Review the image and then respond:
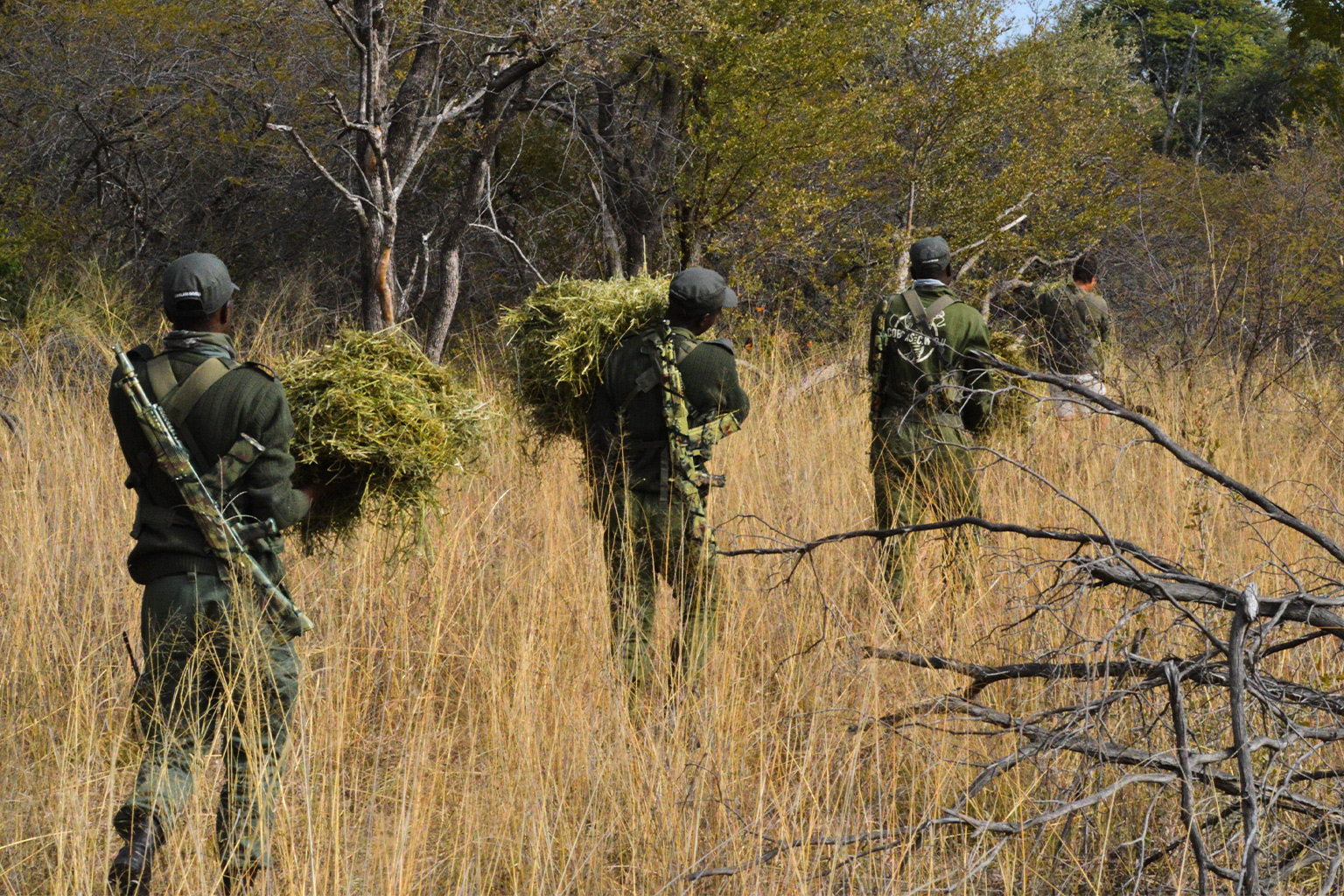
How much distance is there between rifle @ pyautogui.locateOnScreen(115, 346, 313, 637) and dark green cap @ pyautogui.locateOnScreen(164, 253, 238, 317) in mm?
190

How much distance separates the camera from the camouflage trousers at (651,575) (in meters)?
4.31

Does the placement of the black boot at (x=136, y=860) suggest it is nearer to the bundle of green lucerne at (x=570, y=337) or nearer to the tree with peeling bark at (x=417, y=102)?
the bundle of green lucerne at (x=570, y=337)

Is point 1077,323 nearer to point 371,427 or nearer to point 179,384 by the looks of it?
point 371,427

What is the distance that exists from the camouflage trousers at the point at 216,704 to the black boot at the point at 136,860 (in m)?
0.03

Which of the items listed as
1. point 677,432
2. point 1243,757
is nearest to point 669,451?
point 677,432

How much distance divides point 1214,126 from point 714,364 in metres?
34.0

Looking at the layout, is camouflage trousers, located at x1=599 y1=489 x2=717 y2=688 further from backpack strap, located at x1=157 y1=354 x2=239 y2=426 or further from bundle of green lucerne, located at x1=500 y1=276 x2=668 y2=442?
backpack strap, located at x1=157 y1=354 x2=239 y2=426

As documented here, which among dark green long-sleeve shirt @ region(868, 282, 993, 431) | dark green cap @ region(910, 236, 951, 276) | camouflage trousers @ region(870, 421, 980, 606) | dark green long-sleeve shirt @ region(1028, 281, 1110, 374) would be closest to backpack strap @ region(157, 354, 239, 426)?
dark green long-sleeve shirt @ region(868, 282, 993, 431)

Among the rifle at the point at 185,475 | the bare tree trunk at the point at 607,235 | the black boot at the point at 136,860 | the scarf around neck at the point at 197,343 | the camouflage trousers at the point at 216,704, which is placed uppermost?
the bare tree trunk at the point at 607,235

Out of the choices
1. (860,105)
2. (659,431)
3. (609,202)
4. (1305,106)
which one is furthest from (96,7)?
(1305,106)

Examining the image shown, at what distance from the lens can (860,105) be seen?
11.8 meters

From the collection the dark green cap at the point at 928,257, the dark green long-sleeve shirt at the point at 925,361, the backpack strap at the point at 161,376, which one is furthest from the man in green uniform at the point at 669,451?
the backpack strap at the point at 161,376

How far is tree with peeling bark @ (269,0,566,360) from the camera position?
24.7 feet

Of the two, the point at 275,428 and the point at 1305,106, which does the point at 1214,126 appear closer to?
the point at 1305,106
